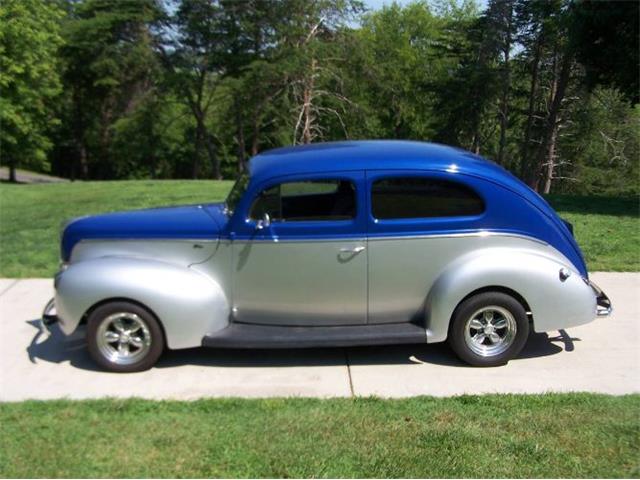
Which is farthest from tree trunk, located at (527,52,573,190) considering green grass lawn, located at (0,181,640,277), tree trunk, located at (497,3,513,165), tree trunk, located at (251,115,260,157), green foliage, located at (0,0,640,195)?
tree trunk, located at (251,115,260,157)

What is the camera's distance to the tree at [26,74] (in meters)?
21.5

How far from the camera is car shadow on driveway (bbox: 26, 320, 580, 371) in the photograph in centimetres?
481

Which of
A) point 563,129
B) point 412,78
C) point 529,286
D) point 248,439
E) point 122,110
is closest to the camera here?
point 248,439

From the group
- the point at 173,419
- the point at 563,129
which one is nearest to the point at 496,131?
the point at 563,129

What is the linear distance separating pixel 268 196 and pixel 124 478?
7.33ft

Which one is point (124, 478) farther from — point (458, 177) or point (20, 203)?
point (20, 203)

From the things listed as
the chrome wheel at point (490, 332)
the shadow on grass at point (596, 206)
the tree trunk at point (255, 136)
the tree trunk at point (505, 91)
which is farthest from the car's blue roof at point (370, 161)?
the tree trunk at point (255, 136)

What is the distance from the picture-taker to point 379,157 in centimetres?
469

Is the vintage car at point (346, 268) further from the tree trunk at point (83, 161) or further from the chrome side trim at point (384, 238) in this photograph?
the tree trunk at point (83, 161)

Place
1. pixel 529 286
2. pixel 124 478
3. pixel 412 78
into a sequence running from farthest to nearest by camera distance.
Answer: pixel 412 78 < pixel 529 286 < pixel 124 478

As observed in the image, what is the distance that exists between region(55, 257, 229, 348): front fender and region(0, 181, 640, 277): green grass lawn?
3.09 m

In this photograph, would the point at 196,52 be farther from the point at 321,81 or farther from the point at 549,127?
the point at 549,127

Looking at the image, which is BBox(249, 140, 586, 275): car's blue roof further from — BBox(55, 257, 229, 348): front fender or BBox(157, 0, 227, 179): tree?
BBox(157, 0, 227, 179): tree

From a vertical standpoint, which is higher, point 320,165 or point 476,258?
point 320,165
